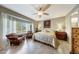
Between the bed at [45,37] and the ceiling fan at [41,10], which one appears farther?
the bed at [45,37]

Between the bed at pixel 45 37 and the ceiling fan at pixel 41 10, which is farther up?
the ceiling fan at pixel 41 10

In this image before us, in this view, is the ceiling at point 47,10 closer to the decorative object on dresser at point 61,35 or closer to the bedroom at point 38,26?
the bedroom at point 38,26

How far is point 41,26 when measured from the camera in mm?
2406

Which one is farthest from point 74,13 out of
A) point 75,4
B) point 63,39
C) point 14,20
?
point 14,20

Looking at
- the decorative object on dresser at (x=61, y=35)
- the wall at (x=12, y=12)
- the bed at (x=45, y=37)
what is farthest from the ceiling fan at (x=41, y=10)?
the decorative object on dresser at (x=61, y=35)

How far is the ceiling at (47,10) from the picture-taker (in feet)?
7.20

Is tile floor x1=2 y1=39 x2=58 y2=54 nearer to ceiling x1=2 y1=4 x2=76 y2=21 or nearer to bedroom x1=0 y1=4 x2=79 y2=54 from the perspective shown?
bedroom x1=0 y1=4 x2=79 y2=54

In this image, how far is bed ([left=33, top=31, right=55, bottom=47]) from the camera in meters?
2.32

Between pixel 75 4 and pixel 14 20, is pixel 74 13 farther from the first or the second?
pixel 14 20

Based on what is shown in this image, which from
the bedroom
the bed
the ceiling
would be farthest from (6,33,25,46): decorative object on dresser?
the ceiling

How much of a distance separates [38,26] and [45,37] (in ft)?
1.03

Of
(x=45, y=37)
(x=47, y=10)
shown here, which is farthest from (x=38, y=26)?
(x=47, y=10)

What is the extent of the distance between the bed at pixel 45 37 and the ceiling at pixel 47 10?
354mm
